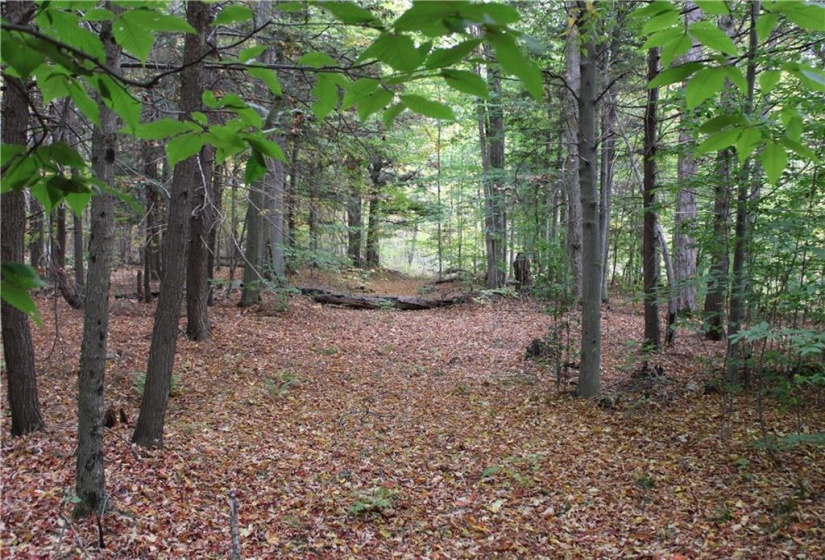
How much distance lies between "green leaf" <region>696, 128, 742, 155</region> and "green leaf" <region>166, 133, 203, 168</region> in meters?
1.25

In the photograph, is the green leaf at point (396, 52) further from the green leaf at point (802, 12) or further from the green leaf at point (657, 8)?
the green leaf at point (802, 12)

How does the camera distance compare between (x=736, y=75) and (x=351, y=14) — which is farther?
(x=736, y=75)

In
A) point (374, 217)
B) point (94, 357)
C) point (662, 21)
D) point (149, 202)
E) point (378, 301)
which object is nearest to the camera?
point (662, 21)

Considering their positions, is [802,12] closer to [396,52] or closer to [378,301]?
[396,52]

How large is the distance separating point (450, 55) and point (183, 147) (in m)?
0.67

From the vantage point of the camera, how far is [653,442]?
216 inches

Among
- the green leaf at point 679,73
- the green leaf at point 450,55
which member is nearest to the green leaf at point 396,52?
the green leaf at point 450,55

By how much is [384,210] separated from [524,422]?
1903 centimetres

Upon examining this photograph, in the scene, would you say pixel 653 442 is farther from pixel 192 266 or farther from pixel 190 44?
pixel 192 266

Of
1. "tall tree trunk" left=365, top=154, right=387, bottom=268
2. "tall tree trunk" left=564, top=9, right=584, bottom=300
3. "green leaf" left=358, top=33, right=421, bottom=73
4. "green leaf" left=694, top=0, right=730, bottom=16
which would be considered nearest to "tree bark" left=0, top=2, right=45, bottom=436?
"green leaf" left=358, top=33, right=421, bottom=73

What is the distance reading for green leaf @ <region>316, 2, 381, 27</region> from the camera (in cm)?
94

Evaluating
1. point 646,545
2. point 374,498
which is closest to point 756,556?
point 646,545

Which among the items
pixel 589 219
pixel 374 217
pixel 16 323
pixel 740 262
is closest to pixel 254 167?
pixel 16 323

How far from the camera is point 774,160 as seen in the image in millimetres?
1292
